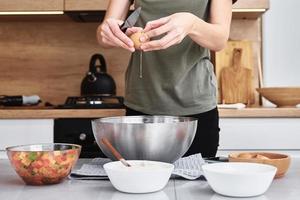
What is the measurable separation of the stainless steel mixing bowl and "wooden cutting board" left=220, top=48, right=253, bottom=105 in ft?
5.05

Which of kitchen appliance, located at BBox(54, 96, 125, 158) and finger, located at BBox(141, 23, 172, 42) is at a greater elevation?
finger, located at BBox(141, 23, 172, 42)

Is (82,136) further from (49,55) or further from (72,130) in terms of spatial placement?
(49,55)

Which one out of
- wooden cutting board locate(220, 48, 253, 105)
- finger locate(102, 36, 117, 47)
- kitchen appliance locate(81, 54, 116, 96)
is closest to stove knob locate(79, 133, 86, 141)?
kitchen appliance locate(81, 54, 116, 96)

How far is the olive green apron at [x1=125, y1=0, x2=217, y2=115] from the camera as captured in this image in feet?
5.08

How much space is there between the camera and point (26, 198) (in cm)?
85

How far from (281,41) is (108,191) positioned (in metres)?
2.02

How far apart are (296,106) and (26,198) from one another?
5.67 ft

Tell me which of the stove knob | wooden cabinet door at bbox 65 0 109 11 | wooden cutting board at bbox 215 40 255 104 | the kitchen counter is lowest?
the stove knob

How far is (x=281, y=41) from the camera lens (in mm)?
2686

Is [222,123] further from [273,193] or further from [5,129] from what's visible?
[273,193]

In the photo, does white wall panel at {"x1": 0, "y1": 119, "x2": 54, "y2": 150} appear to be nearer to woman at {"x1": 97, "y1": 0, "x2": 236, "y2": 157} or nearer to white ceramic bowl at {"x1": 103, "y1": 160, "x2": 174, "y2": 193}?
A: woman at {"x1": 97, "y1": 0, "x2": 236, "y2": 157}

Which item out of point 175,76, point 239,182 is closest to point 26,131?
point 175,76

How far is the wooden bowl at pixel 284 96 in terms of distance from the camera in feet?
7.48

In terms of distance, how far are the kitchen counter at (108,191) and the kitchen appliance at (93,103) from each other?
1.24 metres
